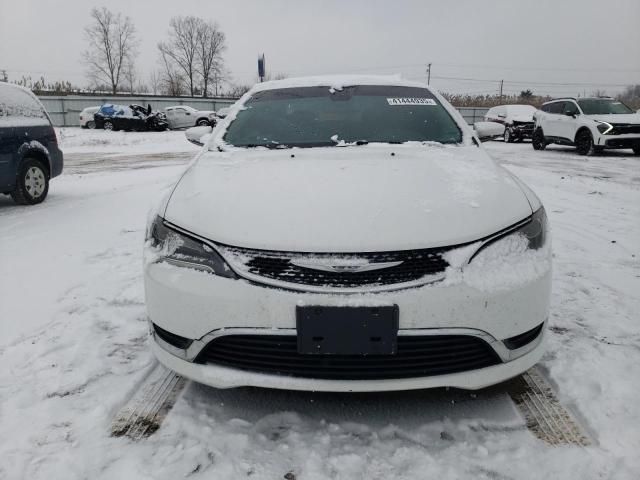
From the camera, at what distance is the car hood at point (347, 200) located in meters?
1.84

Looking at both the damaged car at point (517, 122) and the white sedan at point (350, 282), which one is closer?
the white sedan at point (350, 282)

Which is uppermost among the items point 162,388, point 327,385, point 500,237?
point 500,237

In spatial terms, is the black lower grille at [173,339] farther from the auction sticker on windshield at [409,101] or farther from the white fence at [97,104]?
the white fence at [97,104]

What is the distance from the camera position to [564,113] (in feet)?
45.9

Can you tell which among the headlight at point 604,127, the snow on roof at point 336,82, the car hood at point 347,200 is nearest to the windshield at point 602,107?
the headlight at point 604,127

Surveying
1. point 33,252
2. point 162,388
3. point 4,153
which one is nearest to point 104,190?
point 4,153

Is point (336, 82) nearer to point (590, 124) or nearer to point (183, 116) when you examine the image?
point (590, 124)

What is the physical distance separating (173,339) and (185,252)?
1.15 ft

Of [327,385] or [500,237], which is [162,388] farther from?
[500,237]

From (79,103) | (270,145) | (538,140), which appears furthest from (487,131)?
(79,103)

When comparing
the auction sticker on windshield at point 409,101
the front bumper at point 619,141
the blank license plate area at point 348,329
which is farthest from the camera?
the front bumper at point 619,141

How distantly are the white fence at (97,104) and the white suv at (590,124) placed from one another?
14469 millimetres

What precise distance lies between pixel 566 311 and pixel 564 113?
504 inches

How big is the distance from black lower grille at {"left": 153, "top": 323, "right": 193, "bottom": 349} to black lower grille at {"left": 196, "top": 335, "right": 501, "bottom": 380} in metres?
0.16
